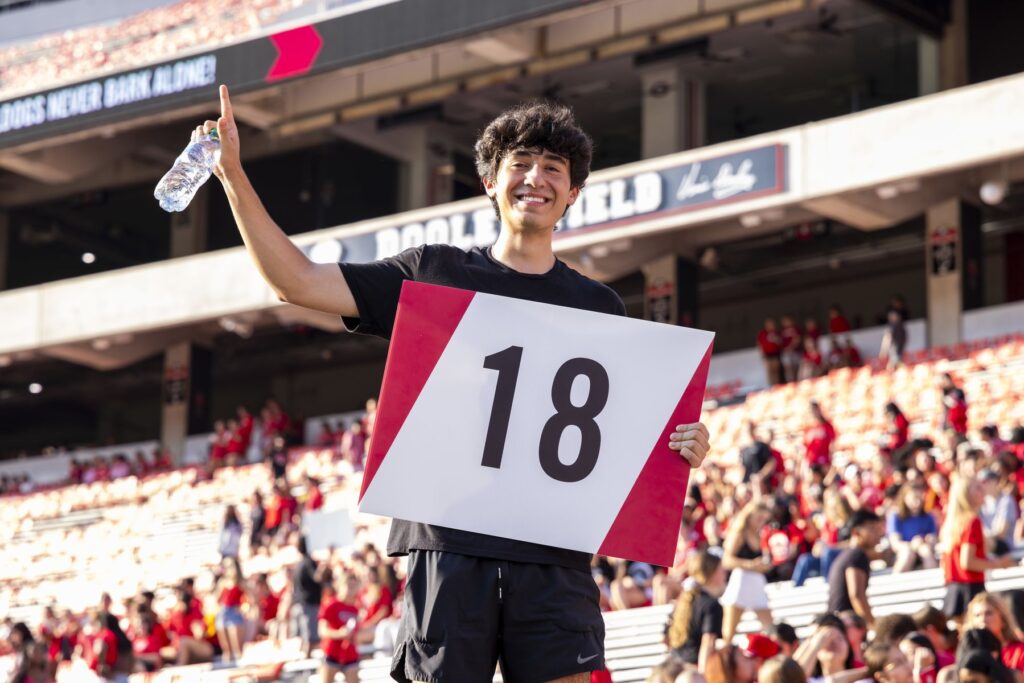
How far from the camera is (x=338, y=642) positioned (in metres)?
11.8

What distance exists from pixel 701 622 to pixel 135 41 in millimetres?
25863

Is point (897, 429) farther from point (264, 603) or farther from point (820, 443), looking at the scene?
point (264, 603)

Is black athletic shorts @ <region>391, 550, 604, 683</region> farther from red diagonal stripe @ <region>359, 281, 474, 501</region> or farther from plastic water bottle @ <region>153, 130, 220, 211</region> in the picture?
plastic water bottle @ <region>153, 130, 220, 211</region>

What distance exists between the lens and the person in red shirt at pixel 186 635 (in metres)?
15.1

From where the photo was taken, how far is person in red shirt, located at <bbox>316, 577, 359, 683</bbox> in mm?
11727

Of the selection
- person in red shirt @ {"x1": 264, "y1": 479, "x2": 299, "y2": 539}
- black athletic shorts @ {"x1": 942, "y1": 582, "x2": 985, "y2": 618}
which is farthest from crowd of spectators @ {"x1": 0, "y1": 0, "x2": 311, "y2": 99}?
black athletic shorts @ {"x1": 942, "y1": 582, "x2": 985, "y2": 618}

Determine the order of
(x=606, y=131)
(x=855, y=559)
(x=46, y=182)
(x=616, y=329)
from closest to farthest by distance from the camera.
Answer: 1. (x=616, y=329)
2. (x=855, y=559)
3. (x=606, y=131)
4. (x=46, y=182)

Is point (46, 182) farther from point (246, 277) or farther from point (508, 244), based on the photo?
point (508, 244)

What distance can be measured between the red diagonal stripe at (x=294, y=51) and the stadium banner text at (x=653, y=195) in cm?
333

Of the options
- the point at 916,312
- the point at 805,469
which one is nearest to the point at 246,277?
the point at 916,312

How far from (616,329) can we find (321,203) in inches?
1229

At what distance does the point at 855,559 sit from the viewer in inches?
383

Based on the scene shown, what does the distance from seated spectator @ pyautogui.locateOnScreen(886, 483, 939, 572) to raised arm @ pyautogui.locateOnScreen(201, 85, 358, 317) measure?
347 inches

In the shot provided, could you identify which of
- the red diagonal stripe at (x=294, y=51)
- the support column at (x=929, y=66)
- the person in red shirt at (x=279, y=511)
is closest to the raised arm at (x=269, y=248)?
the person in red shirt at (x=279, y=511)
